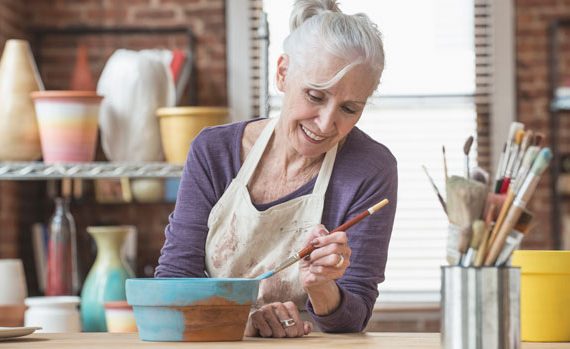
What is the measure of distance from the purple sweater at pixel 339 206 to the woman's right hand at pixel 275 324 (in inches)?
4.6

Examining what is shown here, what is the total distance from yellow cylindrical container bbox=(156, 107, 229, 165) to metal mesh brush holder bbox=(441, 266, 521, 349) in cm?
238

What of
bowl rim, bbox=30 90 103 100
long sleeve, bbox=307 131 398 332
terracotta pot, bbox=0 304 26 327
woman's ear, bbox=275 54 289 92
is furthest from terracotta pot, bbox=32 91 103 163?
long sleeve, bbox=307 131 398 332

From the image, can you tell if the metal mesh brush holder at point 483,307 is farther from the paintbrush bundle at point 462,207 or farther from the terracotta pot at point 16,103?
the terracotta pot at point 16,103

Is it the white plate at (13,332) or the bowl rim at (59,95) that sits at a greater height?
the bowl rim at (59,95)

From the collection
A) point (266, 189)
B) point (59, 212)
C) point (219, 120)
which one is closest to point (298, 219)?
point (266, 189)

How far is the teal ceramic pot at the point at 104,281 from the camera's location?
12.1ft

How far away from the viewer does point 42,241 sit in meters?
4.88

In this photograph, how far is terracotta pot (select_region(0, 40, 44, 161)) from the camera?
11.9 ft

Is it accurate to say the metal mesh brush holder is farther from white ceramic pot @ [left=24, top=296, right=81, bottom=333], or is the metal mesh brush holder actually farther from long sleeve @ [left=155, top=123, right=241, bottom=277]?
white ceramic pot @ [left=24, top=296, right=81, bottom=333]

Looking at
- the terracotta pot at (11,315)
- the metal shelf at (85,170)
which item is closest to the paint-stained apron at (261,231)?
the terracotta pot at (11,315)

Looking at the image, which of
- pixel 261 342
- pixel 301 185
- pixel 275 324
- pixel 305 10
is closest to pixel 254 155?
pixel 301 185

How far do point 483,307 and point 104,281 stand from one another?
250 centimetres

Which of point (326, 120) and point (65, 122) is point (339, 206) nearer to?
point (326, 120)

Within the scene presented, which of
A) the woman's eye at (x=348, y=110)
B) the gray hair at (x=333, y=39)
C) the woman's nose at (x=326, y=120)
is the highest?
the gray hair at (x=333, y=39)
